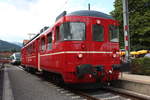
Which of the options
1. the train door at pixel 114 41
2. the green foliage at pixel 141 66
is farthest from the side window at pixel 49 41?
the green foliage at pixel 141 66

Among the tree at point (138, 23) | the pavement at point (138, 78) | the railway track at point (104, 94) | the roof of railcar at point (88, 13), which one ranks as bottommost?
the railway track at point (104, 94)

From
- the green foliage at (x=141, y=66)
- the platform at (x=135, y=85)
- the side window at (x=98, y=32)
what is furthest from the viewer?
the green foliage at (x=141, y=66)

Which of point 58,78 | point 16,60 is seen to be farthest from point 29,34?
point 58,78

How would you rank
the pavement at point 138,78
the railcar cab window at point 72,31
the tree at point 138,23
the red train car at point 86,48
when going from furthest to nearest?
the tree at point 138,23 < the pavement at point 138,78 < the railcar cab window at point 72,31 < the red train car at point 86,48

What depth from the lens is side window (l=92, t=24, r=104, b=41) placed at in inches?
399

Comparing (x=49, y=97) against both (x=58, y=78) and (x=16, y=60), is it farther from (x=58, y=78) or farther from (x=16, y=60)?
(x=16, y=60)

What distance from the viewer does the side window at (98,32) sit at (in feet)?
33.2

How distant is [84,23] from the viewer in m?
9.94

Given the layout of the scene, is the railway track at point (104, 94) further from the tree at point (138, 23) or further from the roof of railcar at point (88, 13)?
the tree at point (138, 23)

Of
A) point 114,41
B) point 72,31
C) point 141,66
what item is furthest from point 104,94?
point 141,66

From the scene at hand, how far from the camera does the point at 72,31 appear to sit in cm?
973

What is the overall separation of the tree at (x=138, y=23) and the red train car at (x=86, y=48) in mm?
22773

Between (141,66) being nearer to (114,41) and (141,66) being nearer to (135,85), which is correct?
(114,41)

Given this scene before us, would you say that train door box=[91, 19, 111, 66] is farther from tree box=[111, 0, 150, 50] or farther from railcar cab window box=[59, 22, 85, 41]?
tree box=[111, 0, 150, 50]
